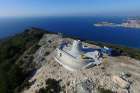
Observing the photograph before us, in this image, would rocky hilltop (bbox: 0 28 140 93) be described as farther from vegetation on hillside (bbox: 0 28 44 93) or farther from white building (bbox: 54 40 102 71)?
white building (bbox: 54 40 102 71)

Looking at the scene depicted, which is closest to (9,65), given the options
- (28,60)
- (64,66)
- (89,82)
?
(28,60)

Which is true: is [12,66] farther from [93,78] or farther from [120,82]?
[120,82]

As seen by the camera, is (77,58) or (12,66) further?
(12,66)

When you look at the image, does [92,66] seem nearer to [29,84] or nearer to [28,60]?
[29,84]

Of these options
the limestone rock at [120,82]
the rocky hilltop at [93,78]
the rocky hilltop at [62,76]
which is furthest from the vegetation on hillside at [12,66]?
the limestone rock at [120,82]

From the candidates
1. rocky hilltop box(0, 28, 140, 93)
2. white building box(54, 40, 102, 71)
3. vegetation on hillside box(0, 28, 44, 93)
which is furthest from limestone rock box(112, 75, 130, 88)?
vegetation on hillside box(0, 28, 44, 93)

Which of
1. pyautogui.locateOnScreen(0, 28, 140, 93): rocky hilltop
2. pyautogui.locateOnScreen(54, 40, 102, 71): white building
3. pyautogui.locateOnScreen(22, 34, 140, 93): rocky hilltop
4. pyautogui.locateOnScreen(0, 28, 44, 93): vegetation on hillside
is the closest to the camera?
pyautogui.locateOnScreen(22, 34, 140, 93): rocky hilltop

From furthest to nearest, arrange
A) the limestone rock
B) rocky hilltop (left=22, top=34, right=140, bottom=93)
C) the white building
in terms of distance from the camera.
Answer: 1. the white building
2. rocky hilltop (left=22, top=34, right=140, bottom=93)
3. the limestone rock

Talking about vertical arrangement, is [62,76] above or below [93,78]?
below

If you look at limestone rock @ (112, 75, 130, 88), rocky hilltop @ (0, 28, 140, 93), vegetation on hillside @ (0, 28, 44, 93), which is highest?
limestone rock @ (112, 75, 130, 88)

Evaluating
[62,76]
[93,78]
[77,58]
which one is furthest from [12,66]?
[93,78]
